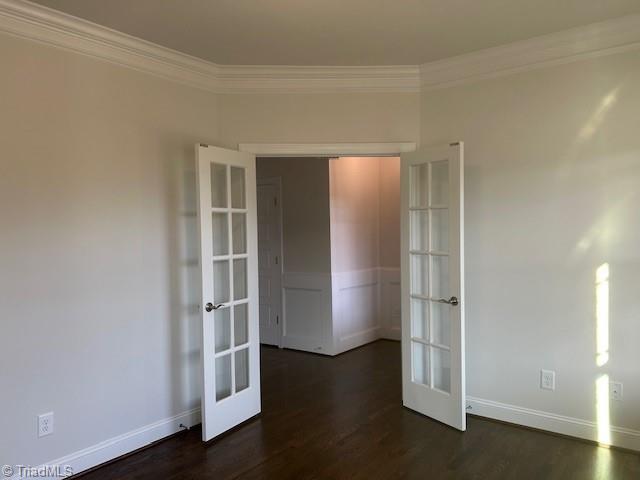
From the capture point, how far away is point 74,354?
9.52ft

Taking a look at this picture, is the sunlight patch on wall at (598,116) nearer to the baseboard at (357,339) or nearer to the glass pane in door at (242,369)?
the glass pane in door at (242,369)

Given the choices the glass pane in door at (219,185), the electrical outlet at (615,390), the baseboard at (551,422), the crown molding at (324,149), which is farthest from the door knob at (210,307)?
the electrical outlet at (615,390)

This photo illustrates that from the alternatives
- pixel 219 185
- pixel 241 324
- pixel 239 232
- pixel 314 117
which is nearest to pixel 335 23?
pixel 314 117

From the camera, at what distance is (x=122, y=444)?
315 centimetres

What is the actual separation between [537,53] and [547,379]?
2.30 meters

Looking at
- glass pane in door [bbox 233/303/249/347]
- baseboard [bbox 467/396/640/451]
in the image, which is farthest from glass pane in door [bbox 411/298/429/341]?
glass pane in door [bbox 233/303/249/347]

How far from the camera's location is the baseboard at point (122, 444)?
2.88 meters

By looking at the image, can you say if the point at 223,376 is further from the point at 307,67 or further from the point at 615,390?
the point at 615,390

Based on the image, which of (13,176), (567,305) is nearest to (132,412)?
(13,176)

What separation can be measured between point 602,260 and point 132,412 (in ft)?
10.9

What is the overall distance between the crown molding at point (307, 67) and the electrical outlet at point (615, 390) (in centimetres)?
217

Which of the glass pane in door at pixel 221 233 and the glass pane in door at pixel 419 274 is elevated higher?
the glass pane in door at pixel 221 233

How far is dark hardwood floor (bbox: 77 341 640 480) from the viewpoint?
2.87 m

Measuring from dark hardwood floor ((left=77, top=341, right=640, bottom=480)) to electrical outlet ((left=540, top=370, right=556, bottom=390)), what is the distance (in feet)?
1.09
